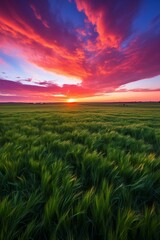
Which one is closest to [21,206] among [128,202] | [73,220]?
[73,220]

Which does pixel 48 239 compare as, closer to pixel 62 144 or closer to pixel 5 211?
pixel 5 211

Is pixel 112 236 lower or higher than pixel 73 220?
higher

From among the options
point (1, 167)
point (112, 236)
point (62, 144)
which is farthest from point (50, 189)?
point (62, 144)

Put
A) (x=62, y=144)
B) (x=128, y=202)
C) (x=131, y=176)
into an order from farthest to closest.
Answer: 1. (x=62, y=144)
2. (x=131, y=176)
3. (x=128, y=202)

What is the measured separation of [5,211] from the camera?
1321 mm

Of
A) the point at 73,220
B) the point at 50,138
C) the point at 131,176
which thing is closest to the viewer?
the point at 73,220

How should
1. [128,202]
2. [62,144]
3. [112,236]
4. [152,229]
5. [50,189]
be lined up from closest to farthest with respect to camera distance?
[112,236]
[152,229]
[128,202]
[50,189]
[62,144]

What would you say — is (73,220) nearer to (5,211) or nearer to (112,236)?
(112,236)

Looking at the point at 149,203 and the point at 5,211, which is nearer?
the point at 5,211

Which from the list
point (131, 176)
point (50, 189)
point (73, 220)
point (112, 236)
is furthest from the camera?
point (131, 176)

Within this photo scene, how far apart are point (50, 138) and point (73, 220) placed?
340cm

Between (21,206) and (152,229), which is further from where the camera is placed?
(21,206)

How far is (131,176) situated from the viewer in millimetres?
2266

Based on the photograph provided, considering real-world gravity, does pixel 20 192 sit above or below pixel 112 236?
below
